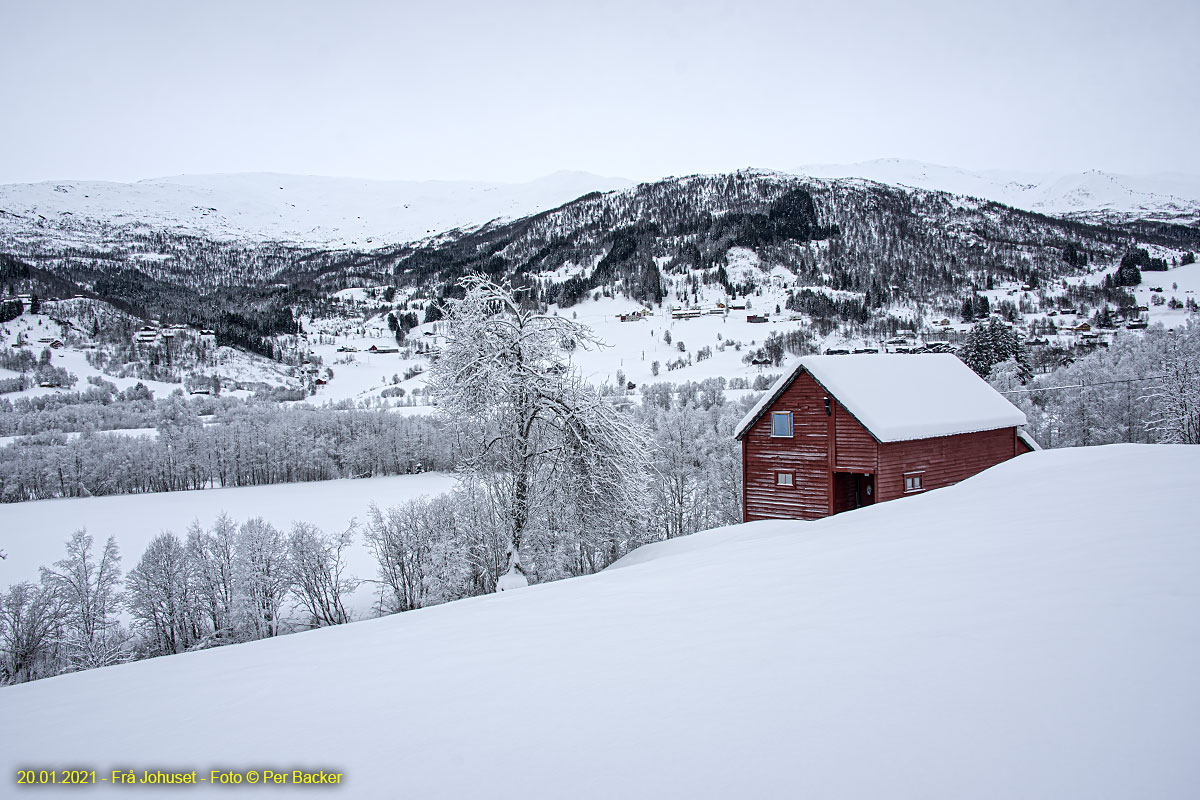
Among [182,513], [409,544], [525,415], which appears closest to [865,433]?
[525,415]

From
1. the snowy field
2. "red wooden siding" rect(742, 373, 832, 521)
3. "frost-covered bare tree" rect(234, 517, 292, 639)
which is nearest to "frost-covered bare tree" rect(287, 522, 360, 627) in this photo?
"frost-covered bare tree" rect(234, 517, 292, 639)

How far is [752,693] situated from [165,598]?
38.9 meters

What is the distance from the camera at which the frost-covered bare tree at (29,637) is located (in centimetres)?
2617

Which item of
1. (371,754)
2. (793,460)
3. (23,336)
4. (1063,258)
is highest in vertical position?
(1063,258)

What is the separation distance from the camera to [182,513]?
5641 cm

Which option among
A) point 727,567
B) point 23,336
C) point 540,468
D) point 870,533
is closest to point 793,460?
point 540,468

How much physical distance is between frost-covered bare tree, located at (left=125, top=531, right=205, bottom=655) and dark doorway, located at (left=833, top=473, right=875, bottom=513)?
3504 centimetres

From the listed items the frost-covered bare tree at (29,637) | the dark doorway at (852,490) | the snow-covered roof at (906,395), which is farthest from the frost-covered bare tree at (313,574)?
the dark doorway at (852,490)

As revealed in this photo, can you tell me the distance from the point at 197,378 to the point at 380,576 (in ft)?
361

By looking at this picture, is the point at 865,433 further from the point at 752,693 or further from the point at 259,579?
the point at 259,579

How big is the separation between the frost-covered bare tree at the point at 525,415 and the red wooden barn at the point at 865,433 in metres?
6.15

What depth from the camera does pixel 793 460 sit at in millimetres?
23297

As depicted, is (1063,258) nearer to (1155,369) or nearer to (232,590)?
(1155,369)

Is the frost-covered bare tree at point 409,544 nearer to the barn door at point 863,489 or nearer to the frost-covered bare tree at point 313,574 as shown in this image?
the frost-covered bare tree at point 313,574
